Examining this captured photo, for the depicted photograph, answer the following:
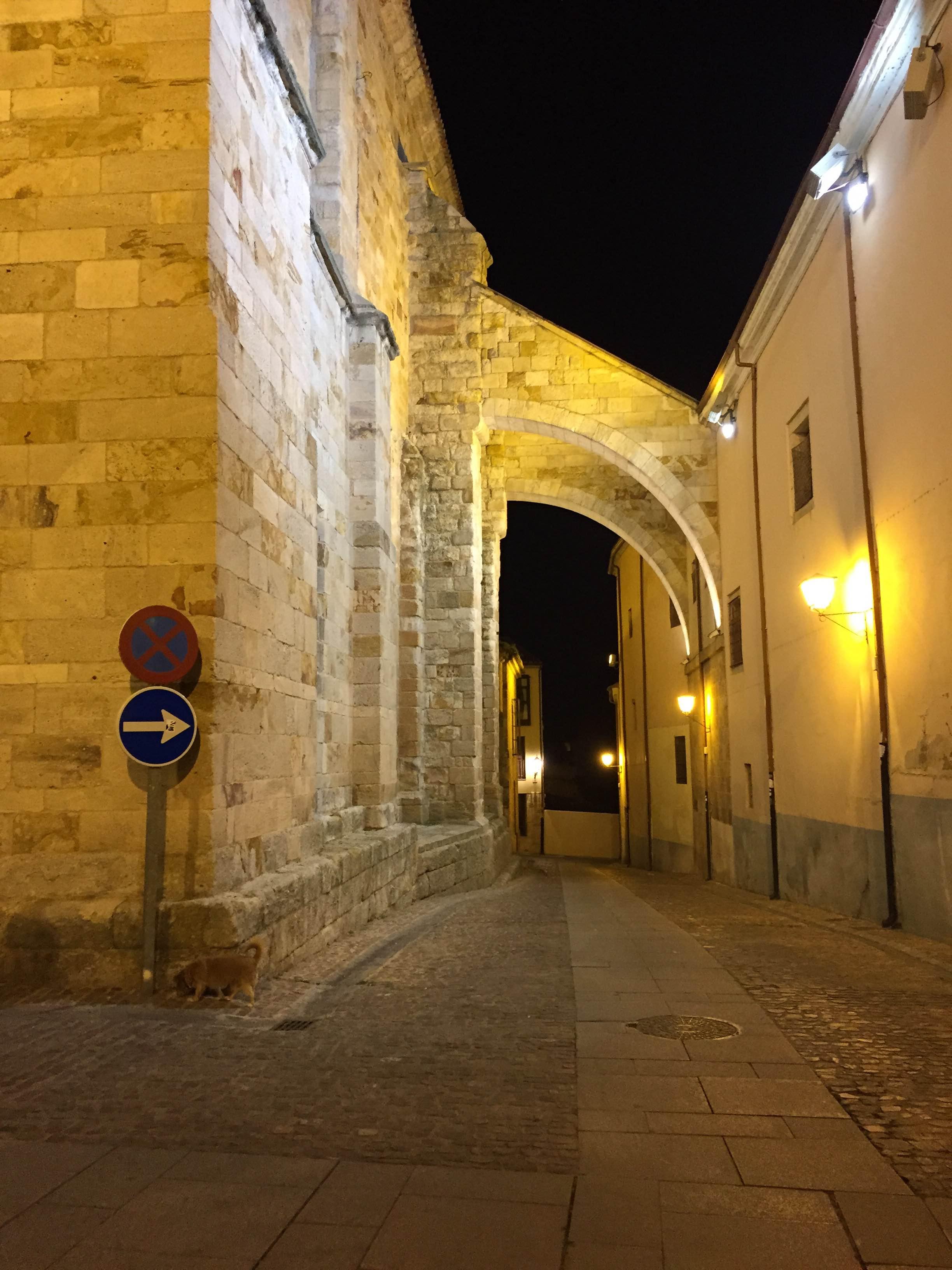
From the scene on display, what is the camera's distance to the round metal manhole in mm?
4488

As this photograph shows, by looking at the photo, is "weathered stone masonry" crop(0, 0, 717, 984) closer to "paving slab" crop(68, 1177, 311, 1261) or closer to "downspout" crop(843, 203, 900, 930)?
"paving slab" crop(68, 1177, 311, 1261)

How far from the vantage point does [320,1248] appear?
2447mm

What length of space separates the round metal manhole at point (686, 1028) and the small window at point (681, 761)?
16.2 meters

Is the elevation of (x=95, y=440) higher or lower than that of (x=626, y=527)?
lower

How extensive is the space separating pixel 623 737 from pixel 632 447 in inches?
569

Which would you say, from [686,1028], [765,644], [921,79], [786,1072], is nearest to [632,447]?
[765,644]

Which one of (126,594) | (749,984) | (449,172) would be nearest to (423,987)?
(749,984)

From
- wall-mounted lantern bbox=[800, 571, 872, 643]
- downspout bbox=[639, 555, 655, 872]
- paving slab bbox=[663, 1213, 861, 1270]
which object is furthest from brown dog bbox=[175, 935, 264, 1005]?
downspout bbox=[639, 555, 655, 872]

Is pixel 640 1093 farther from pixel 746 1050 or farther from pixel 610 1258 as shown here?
pixel 610 1258

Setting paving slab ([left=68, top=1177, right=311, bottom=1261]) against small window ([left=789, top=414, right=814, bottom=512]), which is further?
small window ([left=789, top=414, right=814, bottom=512])

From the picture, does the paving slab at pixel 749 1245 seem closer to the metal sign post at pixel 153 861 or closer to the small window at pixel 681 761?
the metal sign post at pixel 153 861

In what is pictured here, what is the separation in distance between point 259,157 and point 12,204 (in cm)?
165

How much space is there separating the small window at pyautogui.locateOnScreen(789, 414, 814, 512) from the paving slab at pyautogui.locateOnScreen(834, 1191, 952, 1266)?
27.7 feet

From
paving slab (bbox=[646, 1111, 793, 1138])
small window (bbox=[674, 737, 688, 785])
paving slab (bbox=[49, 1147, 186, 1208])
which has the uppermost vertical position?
small window (bbox=[674, 737, 688, 785])
